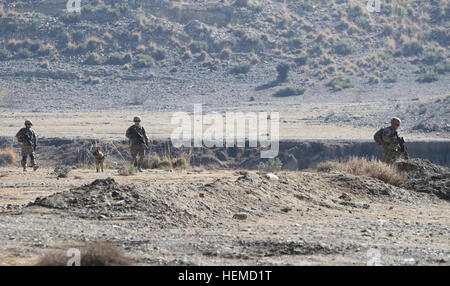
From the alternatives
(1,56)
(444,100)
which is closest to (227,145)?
(444,100)

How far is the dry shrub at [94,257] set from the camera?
10.4 meters

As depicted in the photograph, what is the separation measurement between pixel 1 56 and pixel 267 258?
51.1 metres

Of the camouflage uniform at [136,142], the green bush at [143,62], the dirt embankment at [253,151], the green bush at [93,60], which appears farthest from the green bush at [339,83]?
the camouflage uniform at [136,142]

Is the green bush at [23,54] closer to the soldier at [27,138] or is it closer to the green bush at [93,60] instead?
the green bush at [93,60]

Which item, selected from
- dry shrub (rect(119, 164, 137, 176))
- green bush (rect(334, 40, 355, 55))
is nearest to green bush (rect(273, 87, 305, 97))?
green bush (rect(334, 40, 355, 55))

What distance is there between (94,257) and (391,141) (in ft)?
40.9

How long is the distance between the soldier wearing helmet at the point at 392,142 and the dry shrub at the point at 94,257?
12.0 metres

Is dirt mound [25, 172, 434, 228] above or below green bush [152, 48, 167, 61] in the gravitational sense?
above

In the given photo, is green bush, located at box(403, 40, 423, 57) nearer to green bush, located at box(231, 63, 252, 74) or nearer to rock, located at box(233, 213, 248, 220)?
green bush, located at box(231, 63, 252, 74)

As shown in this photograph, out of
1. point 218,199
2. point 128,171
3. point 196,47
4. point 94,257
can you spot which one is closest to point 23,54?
point 196,47

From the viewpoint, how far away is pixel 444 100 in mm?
50562

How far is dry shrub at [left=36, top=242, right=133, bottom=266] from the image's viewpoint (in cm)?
1038
